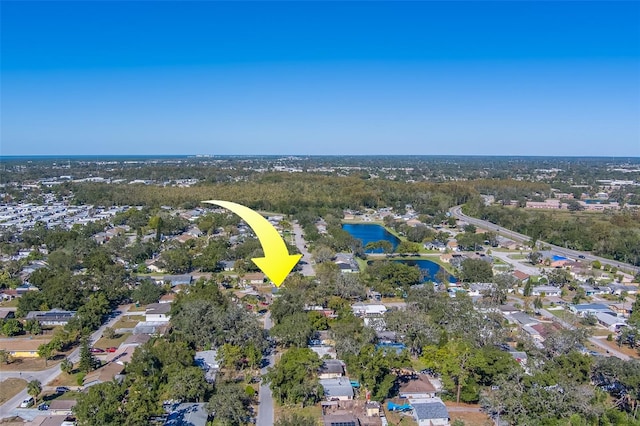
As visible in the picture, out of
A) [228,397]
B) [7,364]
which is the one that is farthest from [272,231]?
[7,364]

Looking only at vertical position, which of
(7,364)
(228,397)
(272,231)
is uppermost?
(272,231)

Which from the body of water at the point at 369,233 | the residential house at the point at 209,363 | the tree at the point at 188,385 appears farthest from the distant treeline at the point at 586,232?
the tree at the point at 188,385

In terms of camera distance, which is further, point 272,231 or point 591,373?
point 591,373

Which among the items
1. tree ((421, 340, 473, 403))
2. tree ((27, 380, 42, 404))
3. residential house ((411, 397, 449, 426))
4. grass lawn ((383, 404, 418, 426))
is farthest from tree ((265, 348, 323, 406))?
tree ((27, 380, 42, 404))

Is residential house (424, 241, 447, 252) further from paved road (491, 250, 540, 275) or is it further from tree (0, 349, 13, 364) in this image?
tree (0, 349, 13, 364)

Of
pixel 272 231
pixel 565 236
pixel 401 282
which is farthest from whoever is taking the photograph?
pixel 565 236

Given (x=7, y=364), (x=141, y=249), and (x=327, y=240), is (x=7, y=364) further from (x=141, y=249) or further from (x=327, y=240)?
(x=327, y=240)

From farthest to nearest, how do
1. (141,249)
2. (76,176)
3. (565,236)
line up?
(76,176)
(565,236)
(141,249)
